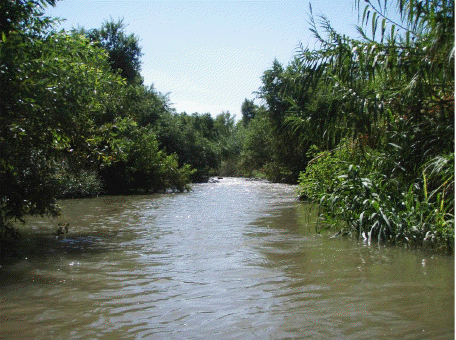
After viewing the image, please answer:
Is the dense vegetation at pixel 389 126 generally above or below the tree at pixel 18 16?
below

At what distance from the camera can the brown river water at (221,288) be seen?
5059mm

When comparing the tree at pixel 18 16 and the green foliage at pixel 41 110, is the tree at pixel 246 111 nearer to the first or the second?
the green foliage at pixel 41 110

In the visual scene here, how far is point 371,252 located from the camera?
8695 mm

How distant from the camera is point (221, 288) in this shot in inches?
263

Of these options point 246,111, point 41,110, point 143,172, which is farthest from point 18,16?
point 246,111

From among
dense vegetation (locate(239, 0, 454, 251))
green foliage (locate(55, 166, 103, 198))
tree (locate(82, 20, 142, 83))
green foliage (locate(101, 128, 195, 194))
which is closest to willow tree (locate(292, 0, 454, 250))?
dense vegetation (locate(239, 0, 454, 251))

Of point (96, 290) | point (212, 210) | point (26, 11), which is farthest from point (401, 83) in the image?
point (212, 210)

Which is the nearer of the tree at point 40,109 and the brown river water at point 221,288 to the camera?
the brown river water at point 221,288

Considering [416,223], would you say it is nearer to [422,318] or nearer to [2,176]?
[422,318]

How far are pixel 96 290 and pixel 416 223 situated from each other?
5.41 meters

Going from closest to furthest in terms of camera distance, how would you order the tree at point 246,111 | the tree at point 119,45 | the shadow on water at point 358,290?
the shadow on water at point 358,290
the tree at point 119,45
the tree at point 246,111

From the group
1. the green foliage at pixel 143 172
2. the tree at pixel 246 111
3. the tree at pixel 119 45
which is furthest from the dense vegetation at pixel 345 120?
the tree at pixel 246 111

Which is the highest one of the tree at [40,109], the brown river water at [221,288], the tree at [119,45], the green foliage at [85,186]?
the tree at [119,45]

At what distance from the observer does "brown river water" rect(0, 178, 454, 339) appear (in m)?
5.06
